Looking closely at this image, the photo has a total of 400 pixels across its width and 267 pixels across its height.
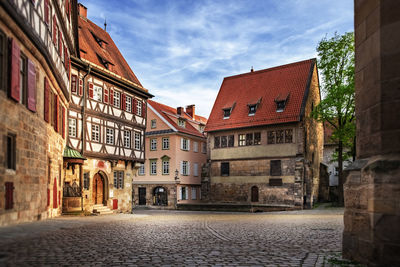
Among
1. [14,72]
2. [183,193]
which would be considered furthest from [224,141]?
[14,72]

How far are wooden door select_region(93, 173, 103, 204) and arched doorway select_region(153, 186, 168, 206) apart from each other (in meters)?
14.4

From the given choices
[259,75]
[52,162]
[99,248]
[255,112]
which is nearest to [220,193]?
[255,112]

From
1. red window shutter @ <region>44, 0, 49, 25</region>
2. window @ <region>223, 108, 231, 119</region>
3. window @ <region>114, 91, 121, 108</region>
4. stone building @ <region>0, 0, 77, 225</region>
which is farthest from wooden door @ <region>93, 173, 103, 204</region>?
window @ <region>223, 108, 231, 119</region>

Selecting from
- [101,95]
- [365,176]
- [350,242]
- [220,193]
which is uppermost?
[101,95]

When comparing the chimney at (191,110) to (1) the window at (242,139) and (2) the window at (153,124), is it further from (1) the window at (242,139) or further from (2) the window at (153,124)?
(1) the window at (242,139)

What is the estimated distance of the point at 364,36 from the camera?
6.20 m

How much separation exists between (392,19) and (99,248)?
6658 millimetres

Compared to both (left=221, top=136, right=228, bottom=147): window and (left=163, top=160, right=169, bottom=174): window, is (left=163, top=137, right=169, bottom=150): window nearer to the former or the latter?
(left=163, top=160, right=169, bottom=174): window

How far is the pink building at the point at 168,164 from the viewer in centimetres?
3940

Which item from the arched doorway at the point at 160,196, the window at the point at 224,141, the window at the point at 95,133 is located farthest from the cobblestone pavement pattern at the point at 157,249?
the arched doorway at the point at 160,196

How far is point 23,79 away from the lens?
12172 millimetres

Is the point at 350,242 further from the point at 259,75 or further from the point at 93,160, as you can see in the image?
the point at 259,75

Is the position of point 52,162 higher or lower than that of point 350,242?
higher

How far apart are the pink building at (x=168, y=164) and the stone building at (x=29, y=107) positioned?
2183cm
